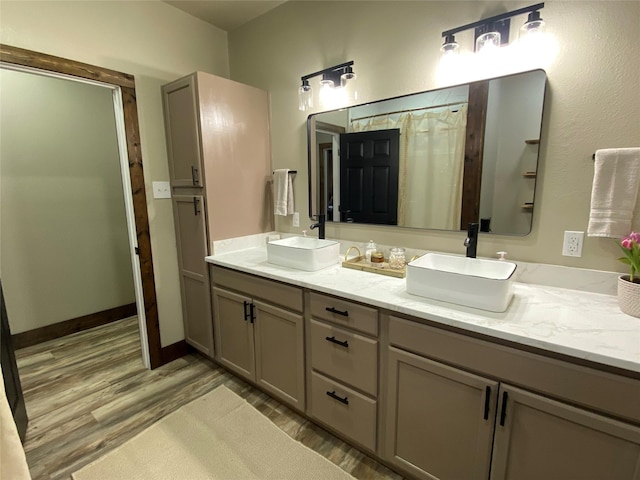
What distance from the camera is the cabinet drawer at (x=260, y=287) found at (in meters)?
1.75

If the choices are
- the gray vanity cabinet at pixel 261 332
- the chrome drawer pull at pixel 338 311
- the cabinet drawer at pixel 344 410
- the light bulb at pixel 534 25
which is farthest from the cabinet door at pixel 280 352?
the light bulb at pixel 534 25

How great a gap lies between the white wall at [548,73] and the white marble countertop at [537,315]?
0.25m

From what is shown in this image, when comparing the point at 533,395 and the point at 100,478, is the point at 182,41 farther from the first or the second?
the point at 533,395

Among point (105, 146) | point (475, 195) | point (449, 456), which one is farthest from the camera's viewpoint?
point (105, 146)

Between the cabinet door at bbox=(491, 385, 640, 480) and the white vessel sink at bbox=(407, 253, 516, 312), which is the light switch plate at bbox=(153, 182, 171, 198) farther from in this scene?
the cabinet door at bbox=(491, 385, 640, 480)

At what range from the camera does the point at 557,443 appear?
1056 mm

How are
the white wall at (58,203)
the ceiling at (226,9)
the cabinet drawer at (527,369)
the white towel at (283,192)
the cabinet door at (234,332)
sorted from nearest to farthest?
the cabinet drawer at (527,369)
the cabinet door at (234,332)
the ceiling at (226,9)
the white towel at (283,192)
the white wall at (58,203)

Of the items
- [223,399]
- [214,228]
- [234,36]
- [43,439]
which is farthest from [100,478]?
[234,36]

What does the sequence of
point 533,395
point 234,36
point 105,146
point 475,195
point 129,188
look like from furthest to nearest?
point 105,146 < point 234,36 < point 129,188 < point 475,195 < point 533,395

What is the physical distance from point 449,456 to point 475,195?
48.6 inches

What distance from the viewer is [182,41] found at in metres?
2.44

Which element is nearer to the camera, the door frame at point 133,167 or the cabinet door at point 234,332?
the door frame at point 133,167

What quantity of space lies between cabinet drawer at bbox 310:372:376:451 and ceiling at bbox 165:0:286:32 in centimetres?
257

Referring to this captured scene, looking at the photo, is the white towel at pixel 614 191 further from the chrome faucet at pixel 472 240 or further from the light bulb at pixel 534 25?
the light bulb at pixel 534 25
